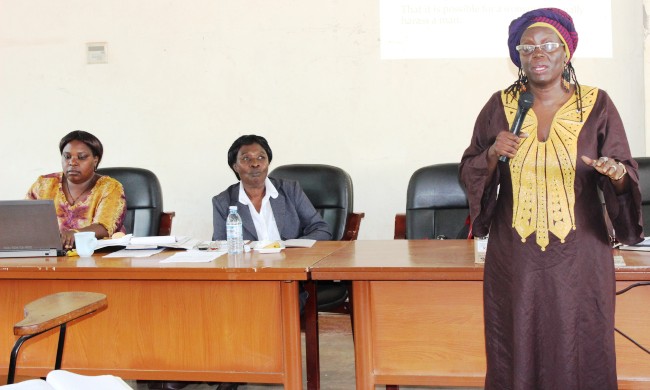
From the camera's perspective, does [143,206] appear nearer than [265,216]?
No

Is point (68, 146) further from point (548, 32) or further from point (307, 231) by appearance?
point (548, 32)

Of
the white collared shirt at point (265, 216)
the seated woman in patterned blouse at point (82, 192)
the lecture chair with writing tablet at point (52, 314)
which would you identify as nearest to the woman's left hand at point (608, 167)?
the lecture chair with writing tablet at point (52, 314)

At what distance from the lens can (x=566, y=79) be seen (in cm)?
195

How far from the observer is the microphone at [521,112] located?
1783 mm

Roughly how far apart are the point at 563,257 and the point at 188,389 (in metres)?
2.05

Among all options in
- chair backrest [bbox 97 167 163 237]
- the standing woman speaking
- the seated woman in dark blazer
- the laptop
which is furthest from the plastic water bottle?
the standing woman speaking

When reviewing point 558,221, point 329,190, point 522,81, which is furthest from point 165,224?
point 558,221

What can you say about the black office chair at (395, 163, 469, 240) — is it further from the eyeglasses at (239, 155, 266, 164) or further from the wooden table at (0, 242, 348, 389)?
the wooden table at (0, 242, 348, 389)

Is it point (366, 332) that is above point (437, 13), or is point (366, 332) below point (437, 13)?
below

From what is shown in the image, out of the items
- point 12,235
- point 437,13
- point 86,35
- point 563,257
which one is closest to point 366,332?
point 563,257

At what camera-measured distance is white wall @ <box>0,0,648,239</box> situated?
Result: 421 centimetres

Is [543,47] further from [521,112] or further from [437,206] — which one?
[437,206]

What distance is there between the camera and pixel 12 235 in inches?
110

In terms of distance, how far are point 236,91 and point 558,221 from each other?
2.88 m
